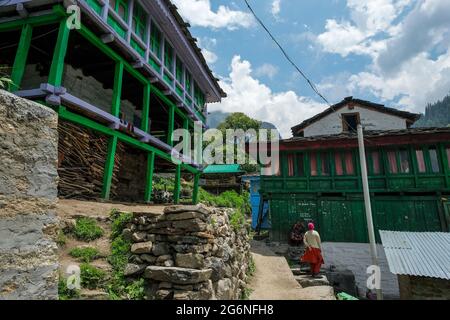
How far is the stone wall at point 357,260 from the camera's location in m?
12.9

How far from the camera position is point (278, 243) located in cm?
1561

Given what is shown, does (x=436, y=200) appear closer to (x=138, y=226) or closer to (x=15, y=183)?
(x=138, y=226)

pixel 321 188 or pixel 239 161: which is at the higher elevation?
pixel 239 161

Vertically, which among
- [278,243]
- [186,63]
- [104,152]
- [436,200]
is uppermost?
[186,63]

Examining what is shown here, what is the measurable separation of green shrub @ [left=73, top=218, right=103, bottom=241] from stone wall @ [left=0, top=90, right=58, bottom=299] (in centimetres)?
343

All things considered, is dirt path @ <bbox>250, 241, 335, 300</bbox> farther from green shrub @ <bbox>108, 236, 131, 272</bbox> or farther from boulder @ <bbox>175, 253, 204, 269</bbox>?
green shrub @ <bbox>108, 236, 131, 272</bbox>

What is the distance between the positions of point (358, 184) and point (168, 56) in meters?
12.9

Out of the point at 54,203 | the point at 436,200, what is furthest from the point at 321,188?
the point at 54,203

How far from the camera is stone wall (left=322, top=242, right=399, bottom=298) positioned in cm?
1295

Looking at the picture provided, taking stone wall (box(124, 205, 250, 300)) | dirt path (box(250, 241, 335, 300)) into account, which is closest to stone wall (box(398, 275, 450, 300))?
dirt path (box(250, 241, 335, 300))

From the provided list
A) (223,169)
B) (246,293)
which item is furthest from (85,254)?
(223,169)

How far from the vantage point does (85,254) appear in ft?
16.0

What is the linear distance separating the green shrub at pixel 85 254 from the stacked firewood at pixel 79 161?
3.98m
